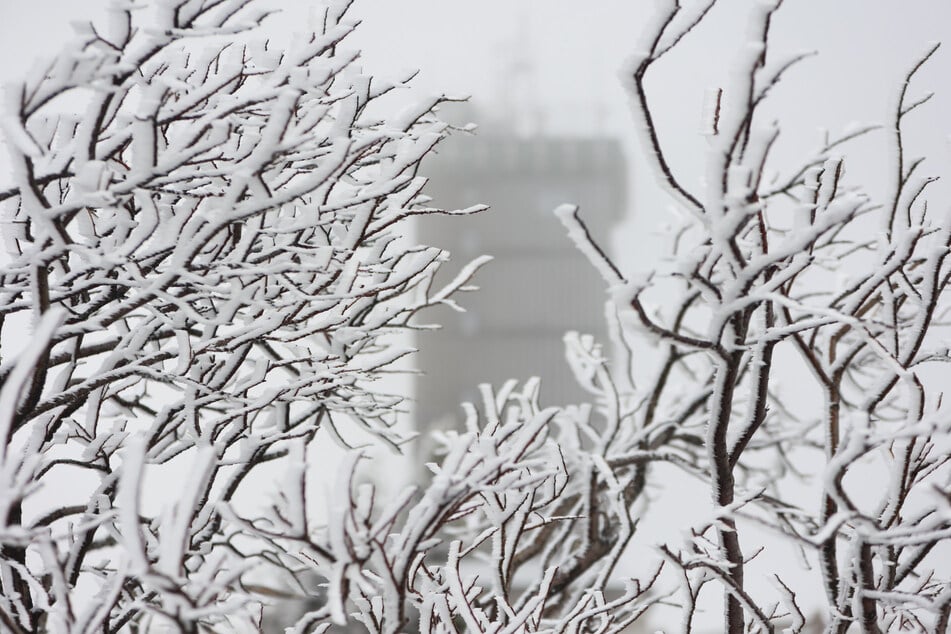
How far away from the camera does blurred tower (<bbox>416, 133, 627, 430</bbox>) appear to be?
46.8 meters

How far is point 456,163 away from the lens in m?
47.8

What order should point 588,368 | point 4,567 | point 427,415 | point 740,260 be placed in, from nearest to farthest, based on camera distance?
point 740,260, point 4,567, point 588,368, point 427,415

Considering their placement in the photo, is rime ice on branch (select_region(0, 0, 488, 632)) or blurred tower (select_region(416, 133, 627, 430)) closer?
rime ice on branch (select_region(0, 0, 488, 632))

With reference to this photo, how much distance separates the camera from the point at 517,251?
4850 centimetres

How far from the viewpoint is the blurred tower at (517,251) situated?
4681 centimetres

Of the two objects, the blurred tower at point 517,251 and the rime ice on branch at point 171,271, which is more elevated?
the blurred tower at point 517,251

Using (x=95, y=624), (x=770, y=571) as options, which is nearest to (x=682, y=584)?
(x=770, y=571)

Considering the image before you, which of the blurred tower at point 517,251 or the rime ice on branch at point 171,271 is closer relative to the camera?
the rime ice on branch at point 171,271

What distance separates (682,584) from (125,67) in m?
1.44

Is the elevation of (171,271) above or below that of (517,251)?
below

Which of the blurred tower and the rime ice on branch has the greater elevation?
the blurred tower

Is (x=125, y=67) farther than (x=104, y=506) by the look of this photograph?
No

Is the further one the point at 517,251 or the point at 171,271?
the point at 517,251

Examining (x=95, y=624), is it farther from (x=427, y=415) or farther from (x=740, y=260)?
(x=427, y=415)
